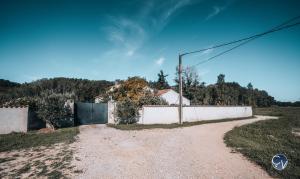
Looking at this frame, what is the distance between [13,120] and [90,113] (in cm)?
664

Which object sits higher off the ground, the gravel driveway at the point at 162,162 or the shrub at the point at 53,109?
the shrub at the point at 53,109

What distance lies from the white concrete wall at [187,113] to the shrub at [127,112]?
2.49 feet

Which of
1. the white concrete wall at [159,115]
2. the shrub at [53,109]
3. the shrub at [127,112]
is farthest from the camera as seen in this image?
the white concrete wall at [159,115]

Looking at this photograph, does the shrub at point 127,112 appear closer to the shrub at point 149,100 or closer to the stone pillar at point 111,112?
the stone pillar at point 111,112

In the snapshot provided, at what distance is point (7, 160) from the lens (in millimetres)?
7332

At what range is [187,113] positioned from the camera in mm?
22797

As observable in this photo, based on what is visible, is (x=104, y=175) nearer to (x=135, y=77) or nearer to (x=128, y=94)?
(x=128, y=94)

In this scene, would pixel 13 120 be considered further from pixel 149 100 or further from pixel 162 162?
pixel 149 100

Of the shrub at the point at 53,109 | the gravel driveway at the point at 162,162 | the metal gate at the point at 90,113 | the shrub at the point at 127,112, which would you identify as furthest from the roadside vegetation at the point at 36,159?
the shrub at the point at 127,112

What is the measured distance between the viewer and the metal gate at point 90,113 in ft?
60.1

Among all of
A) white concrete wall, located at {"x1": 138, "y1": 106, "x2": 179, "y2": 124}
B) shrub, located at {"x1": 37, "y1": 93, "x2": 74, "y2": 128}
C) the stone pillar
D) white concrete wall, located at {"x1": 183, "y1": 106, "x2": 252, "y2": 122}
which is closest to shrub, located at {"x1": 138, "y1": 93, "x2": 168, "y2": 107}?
white concrete wall, located at {"x1": 138, "y1": 106, "x2": 179, "y2": 124}

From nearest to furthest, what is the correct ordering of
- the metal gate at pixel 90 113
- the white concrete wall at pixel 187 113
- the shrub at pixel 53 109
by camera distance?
the shrub at pixel 53 109 < the metal gate at pixel 90 113 < the white concrete wall at pixel 187 113

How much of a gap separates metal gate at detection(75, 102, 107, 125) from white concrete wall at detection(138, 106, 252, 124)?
13.6 ft
